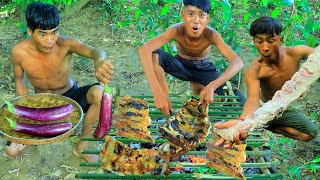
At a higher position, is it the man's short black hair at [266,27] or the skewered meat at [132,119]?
the man's short black hair at [266,27]

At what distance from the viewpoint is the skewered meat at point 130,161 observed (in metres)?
2.90

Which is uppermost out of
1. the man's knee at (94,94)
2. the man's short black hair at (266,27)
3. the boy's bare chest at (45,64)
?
the man's short black hair at (266,27)

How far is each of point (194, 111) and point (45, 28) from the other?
5.42 ft

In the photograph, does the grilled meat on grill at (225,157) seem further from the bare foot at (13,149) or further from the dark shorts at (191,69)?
the bare foot at (13,149)

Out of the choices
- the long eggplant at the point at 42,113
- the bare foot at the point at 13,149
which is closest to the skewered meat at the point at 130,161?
the long eggplant at the point at 42,113

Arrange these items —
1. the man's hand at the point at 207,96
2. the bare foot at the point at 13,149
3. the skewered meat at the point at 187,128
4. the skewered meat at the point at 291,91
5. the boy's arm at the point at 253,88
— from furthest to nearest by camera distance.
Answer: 1. the bare foot at the point at 13,149
2. the boy's arm at the point at 253,88
3. the man's hand at the point at 207,96
4. the skewered meat at the point at 187,128
5. the skewered meat at the point at 291,91

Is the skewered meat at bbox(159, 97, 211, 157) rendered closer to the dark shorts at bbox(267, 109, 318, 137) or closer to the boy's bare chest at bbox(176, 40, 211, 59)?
the dark shorts at bbox(267, 109, 318, 137)

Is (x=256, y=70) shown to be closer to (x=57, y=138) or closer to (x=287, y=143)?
(x=287, y=143)

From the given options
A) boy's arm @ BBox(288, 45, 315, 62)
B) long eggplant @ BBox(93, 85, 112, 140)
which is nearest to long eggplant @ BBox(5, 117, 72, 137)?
long eggplant @ BBox(93, 85, 112, 140)

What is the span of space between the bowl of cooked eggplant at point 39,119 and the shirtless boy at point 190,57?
0.83 meters

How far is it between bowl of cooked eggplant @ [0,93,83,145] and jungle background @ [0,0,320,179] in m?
0.82

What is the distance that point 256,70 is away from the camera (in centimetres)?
385

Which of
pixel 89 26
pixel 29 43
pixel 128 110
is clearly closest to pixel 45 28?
pixel 29 43

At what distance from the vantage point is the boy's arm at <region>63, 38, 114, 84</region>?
307 centimetres
